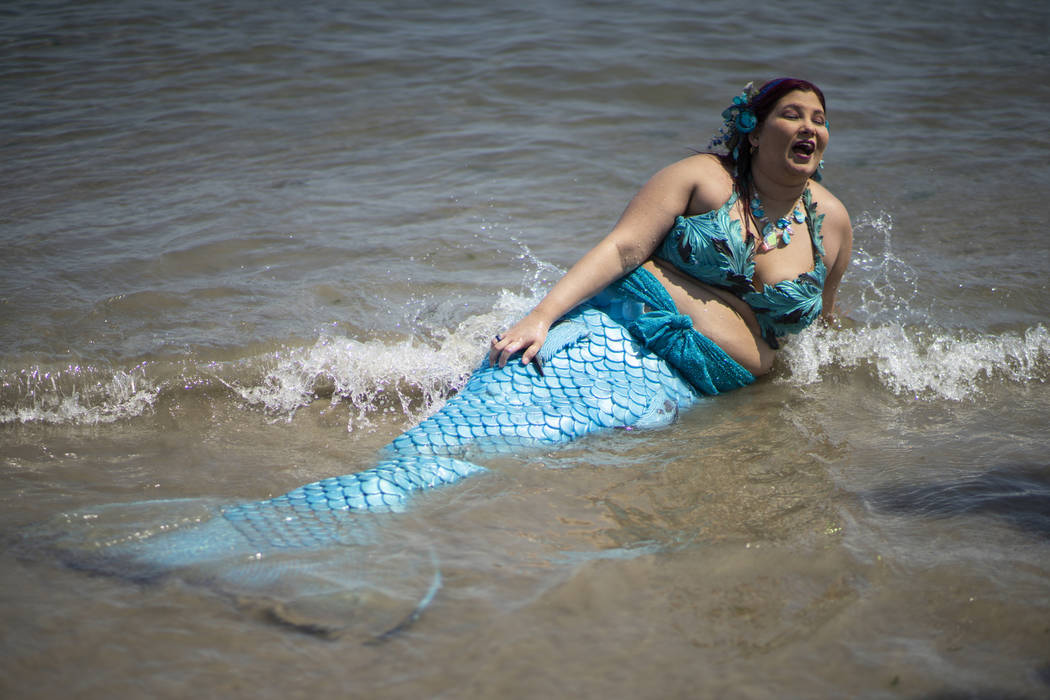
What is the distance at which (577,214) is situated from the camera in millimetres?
5742

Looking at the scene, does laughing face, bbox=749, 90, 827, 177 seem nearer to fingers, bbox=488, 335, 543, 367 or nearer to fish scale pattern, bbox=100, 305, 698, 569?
fish scale pattern, bbox=100, 305, 698, 569

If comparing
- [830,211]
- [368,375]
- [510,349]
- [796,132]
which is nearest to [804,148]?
[796,132]

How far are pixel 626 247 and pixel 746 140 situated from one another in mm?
651

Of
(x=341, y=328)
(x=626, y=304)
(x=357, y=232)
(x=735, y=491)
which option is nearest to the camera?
(x=735, y=491)

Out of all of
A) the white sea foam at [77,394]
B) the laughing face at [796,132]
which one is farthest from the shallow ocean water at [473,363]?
the laughing face at [796,132]

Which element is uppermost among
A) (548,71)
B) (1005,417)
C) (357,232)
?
(548,71)

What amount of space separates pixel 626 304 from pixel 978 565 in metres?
1.51

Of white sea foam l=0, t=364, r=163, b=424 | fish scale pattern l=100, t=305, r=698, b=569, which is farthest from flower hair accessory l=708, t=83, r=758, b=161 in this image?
white sea foam l=0, t=364, r=163, b=424

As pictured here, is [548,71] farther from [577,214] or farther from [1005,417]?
[1005,417]

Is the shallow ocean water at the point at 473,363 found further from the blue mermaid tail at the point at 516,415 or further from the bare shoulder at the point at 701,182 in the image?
the bare shoulder at the point at 701,182

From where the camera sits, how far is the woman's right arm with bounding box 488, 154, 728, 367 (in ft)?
10.5

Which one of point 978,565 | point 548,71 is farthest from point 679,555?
point 548,71

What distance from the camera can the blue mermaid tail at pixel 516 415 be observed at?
2.41m

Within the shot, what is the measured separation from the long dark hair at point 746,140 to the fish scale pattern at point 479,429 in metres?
0.68
